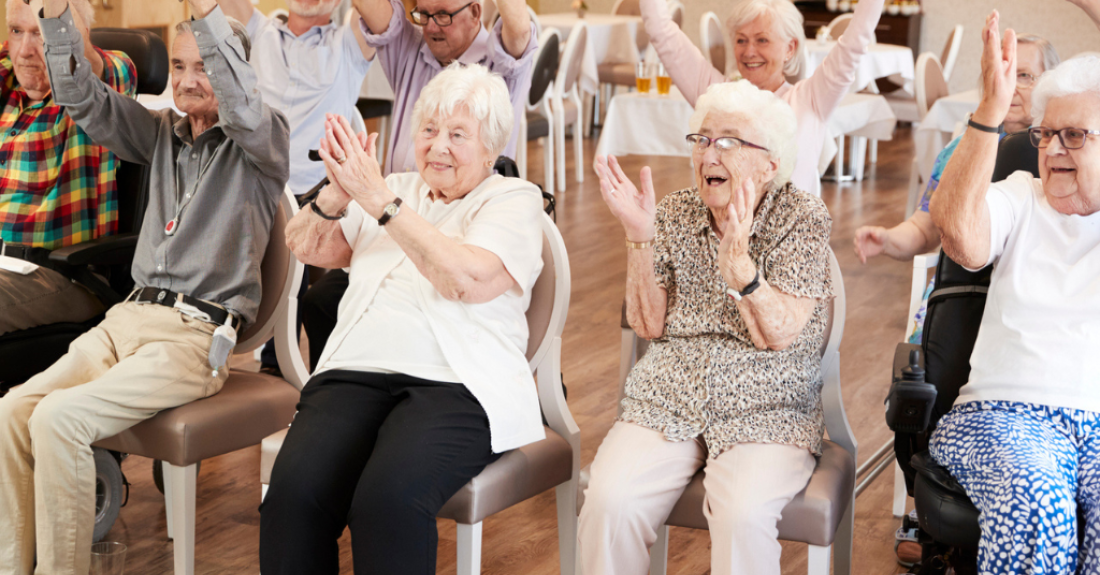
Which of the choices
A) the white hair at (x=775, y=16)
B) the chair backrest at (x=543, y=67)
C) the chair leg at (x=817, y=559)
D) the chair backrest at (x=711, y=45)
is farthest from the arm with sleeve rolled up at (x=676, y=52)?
the chair backrest at (x=711, y=45)

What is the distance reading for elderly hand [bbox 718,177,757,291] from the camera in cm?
182

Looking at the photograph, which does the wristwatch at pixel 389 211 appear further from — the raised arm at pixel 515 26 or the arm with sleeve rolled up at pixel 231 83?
the raised arm at pixel 515 26

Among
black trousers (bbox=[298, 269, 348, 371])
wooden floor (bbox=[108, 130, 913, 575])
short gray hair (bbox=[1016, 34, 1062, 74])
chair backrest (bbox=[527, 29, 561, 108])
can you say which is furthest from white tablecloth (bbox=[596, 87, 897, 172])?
black trousers (bbox=[298, 269, 348, 371])

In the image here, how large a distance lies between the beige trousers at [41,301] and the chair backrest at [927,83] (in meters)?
4.61

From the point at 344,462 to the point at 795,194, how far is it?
976mm

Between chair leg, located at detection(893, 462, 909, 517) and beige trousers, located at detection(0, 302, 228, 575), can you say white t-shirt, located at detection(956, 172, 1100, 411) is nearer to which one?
chair leg, located at detection(893, 462, 909, 517)

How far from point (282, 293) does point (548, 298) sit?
625mm

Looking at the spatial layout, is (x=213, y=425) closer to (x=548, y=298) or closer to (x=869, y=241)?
(x=548, y=298)

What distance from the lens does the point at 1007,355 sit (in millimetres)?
1911

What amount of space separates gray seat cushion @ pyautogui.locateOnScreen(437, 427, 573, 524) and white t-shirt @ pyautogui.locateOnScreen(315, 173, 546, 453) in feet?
0.09

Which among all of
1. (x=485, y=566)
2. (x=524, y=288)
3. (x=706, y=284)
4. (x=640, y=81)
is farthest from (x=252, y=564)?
(x=640, y=81)

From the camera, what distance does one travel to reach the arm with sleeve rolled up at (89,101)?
7.46 feet

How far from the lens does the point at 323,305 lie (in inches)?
112

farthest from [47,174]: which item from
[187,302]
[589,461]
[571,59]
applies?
[571,59]
